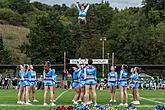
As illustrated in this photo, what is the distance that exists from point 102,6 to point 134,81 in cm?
11384

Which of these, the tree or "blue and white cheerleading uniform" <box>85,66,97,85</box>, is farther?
the tree

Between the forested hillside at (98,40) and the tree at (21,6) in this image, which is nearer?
the forested hillside at (98,40)

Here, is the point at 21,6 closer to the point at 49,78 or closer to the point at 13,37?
the point at 13,37

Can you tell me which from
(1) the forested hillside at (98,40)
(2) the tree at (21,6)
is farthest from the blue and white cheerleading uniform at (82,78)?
(2) the tree at (21,6)

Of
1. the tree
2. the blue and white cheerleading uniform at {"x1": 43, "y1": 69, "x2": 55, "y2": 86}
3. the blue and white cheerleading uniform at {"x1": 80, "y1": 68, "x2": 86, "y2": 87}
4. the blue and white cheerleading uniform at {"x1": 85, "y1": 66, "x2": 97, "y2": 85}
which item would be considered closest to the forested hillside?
the tree

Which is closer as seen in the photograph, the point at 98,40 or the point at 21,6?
the point at 98,40

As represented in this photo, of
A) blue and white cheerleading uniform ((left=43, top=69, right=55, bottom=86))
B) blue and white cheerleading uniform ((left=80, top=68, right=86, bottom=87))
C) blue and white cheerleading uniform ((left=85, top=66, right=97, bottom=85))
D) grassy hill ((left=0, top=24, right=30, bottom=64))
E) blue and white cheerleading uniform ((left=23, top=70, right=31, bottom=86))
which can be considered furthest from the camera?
grassy hill ((left=0, top=24, right=30, bottom=64))

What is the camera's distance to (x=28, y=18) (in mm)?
163625

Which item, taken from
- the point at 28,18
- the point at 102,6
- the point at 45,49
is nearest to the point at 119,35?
the point at 45,49

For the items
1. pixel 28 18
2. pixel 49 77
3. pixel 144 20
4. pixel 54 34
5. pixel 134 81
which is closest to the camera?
pixel 49 77

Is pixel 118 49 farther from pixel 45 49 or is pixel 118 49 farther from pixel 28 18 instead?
pixel 28 18

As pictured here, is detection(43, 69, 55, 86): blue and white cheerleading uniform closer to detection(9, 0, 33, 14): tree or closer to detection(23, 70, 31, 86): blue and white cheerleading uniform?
detection(23, 70, 31, 86): blue and white cheerleading uniform

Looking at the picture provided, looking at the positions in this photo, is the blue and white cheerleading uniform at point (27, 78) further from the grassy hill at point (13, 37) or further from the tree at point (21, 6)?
the tree at point (21, 6)

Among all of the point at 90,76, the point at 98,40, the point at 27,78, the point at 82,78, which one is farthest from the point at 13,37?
the point at 90,76
